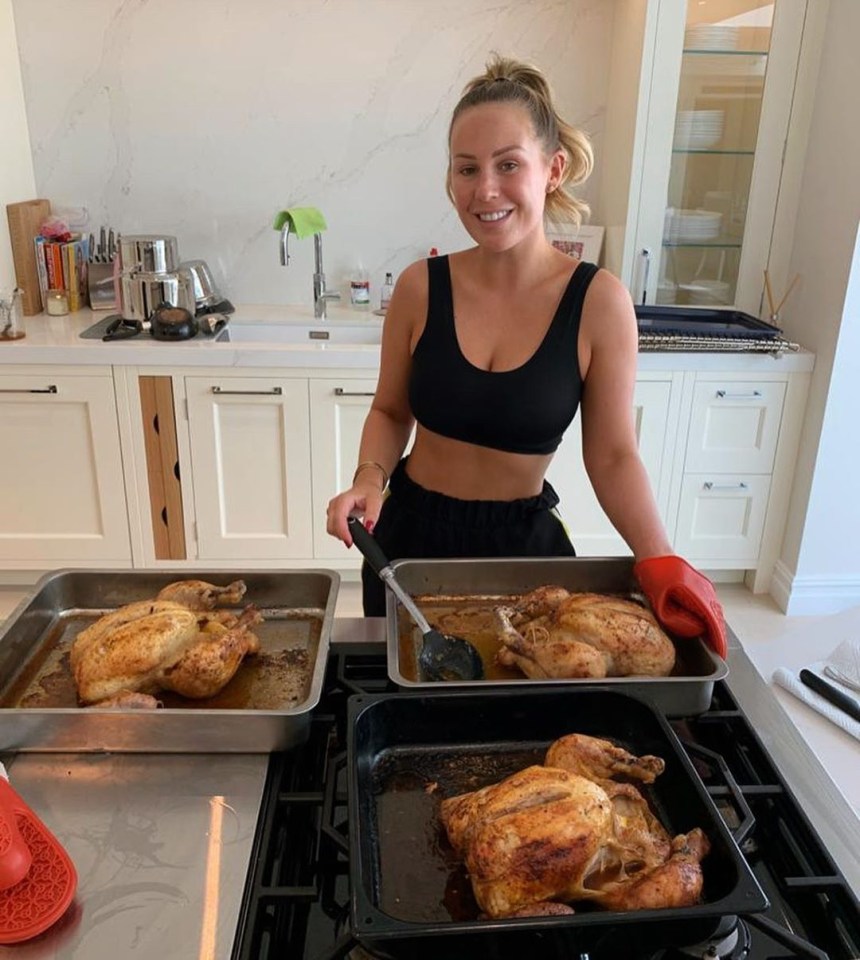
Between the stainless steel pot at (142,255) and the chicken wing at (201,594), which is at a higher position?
the stainless steel pot at (142,255)

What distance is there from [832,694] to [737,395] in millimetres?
1505

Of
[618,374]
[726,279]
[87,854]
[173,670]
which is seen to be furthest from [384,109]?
[87,854]

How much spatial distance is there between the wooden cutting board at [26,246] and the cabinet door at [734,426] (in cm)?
227

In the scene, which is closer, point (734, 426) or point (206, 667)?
point (206, 667)

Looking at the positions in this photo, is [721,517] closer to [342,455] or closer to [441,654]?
[342,455]

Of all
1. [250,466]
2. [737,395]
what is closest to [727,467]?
[737,395]

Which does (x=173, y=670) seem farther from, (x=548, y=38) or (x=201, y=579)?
(x=548, y=38)

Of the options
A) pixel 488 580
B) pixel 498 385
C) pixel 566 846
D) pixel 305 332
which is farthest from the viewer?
pixel 305 332

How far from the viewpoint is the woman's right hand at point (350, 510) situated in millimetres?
1199

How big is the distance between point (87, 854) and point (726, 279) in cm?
290

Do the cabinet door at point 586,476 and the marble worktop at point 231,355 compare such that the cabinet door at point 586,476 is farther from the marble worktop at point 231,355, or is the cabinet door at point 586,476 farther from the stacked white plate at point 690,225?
the stacked white plate at point 690,225

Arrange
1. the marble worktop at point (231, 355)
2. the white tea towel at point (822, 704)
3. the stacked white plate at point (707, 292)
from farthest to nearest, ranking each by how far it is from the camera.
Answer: the stacked white plate at point (707, 292)
the marble worktop at point (231, 355)
the white tea towel at point (822, 704)

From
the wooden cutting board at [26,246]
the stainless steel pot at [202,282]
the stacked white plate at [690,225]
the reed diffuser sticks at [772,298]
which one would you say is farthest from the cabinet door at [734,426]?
the wooden cutting board at [26,246]

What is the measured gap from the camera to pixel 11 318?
106 inches
